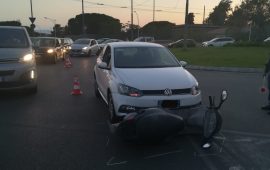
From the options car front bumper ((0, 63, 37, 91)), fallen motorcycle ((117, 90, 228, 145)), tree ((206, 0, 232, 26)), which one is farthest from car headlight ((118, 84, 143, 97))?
tree ((206, 0, 232, 26))

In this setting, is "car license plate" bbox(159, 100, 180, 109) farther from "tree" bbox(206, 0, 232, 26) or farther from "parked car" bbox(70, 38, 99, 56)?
"tree" bbox(206, 0, 232, 26)

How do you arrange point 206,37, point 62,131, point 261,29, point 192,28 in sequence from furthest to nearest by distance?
1. point 192,28
2. point 206,37
3. point 261,29
4. point 62,131

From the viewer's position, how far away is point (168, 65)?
8.34 meters

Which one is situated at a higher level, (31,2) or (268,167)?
(31,2)

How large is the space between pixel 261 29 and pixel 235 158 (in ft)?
165

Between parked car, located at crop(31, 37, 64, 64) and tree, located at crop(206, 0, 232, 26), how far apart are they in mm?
107716

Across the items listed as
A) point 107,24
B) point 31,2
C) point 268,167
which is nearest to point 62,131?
point 268,167

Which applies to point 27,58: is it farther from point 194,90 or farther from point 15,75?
point 194,90

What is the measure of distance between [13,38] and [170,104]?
6.26m

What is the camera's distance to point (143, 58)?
8.52m

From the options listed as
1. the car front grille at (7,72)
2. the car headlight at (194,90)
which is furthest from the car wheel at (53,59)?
A: the car headlight at (194,90)

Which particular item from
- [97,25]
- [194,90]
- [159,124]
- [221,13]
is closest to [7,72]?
[194,90]

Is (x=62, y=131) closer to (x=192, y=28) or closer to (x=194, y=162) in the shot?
(x=194, y=162)

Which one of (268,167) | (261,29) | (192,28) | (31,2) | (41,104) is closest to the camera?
(268,167)
